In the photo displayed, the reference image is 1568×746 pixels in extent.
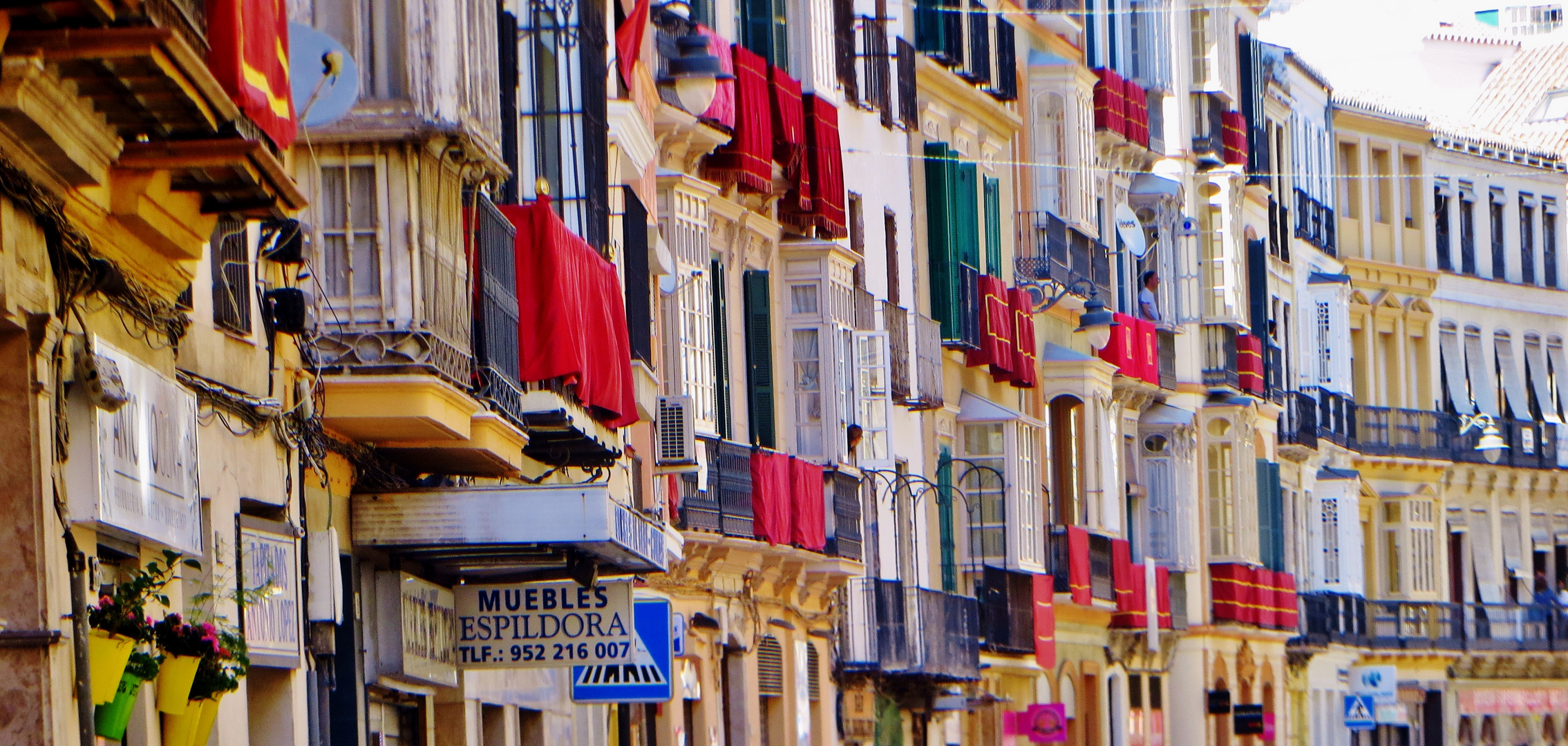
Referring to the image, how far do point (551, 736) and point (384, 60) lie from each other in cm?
726

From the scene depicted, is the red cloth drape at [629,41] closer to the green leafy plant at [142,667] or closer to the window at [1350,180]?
the green leafy plant at [142,667]

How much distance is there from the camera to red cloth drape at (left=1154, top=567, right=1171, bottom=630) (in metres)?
45.2

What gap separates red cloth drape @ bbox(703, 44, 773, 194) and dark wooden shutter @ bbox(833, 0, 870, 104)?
148 inches

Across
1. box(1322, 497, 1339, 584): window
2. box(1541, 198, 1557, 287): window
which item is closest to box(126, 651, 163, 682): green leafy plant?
box(1322, 497, 1339, 584): window

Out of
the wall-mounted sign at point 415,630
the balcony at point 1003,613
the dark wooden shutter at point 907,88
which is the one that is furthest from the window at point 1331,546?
the wall-mounted sign at point 415,630

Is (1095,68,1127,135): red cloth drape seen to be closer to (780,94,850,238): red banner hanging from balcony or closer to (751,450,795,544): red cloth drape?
(780,94,850,238): red banner hanging from balcony

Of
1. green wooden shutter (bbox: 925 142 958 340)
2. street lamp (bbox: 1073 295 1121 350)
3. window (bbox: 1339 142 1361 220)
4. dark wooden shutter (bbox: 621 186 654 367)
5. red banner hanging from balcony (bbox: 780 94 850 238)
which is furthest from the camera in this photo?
window (bbox: 1339 142 1361 220)

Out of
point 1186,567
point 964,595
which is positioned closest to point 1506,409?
point 1186,567

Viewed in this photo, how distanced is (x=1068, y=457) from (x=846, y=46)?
38.0 ft

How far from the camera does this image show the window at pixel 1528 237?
65625mm

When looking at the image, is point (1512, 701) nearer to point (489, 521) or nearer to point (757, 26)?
point (757, 26)

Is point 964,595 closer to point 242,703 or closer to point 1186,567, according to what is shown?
point 1186,567

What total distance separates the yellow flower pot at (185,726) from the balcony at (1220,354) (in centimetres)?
3701

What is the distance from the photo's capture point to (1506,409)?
6431 cm
